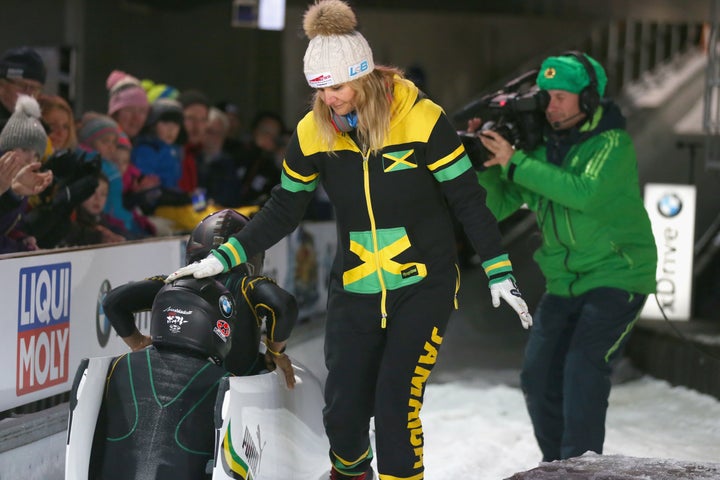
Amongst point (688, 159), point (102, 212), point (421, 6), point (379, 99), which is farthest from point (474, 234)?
point (421, 6)

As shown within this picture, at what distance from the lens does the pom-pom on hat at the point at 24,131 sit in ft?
17.7

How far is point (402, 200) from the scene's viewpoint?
3.93 metres

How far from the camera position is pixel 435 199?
13.2ft

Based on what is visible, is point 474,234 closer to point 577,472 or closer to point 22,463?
point 577,472

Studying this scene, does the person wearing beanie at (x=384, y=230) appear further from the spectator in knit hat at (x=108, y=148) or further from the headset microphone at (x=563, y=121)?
the spectator in knit hat at (x=108, y=148)

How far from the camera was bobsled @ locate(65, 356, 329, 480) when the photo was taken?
3.54m

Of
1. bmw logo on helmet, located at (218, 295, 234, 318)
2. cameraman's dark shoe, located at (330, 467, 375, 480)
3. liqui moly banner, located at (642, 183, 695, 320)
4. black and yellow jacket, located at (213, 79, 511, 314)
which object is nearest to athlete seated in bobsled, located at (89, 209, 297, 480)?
bmw logo on helmet, located at (218, 295, 234, 318)

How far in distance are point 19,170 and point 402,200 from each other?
2184 millimetres

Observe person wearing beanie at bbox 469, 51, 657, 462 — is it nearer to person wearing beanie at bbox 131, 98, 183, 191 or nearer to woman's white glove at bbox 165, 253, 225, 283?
woman's white glove at bbox 165, 253, 225, 283

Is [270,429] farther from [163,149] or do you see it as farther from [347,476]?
[163,149]

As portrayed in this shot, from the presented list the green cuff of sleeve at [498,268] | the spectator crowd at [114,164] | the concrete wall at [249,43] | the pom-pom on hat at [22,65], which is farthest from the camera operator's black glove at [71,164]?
the concrete wall at [249,43]

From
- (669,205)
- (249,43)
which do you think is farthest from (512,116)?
(249,43)

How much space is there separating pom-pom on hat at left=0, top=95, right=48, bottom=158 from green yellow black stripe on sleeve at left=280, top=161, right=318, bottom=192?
1.84m

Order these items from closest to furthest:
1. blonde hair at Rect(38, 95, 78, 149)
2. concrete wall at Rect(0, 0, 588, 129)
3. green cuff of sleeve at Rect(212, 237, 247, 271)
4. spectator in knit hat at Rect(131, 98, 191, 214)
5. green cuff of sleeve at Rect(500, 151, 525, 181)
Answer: green cuff of sleeve at Rect(212, 237, 247, 271)
green cuff of sleeve at Rect(500, 151, 525, 181)
blonde hair at Rect(38, 95, 78, 149)
spectator in knit hat at Rect(131, 98, 191, 214)
concrete wall at Rect(0, 0, 588, 129)
